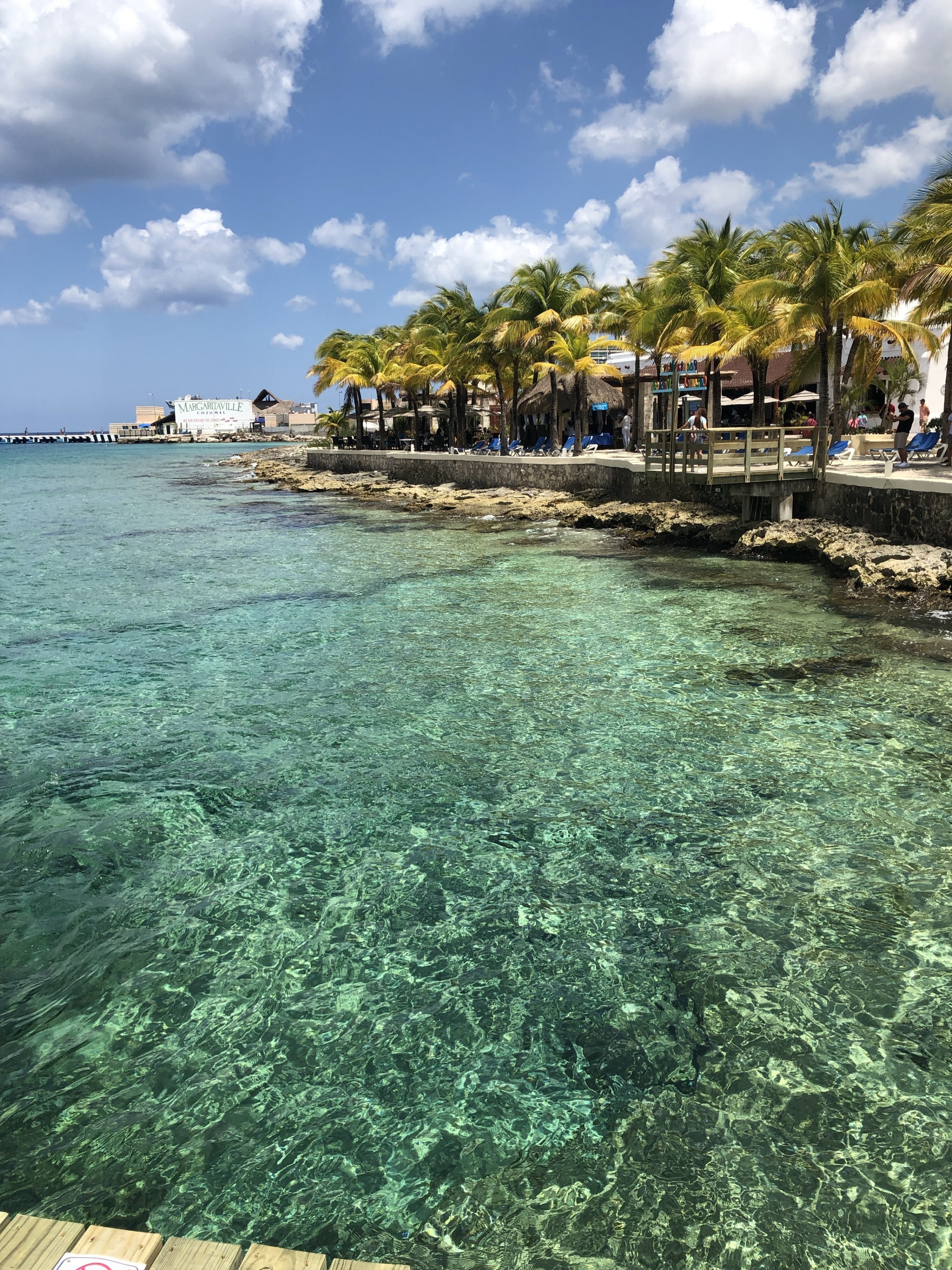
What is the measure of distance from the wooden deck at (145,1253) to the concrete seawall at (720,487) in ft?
50.1

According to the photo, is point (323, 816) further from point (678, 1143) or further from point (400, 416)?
point (400, 416)

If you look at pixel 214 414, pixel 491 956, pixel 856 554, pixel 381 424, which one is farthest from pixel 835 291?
pixel 214 414

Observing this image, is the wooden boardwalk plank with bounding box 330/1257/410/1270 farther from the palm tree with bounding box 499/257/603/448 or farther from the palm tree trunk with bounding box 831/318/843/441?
the palm tree with bounding box 499/257/603/448

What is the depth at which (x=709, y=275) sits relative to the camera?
26.9 meters

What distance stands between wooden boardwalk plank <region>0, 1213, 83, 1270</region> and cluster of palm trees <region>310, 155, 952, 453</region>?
1919 centimetres

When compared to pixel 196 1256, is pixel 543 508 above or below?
above

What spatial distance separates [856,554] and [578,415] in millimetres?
19412

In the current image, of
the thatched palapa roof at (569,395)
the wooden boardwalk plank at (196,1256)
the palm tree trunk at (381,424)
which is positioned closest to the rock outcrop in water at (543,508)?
the palm tree trunk at (381,424)

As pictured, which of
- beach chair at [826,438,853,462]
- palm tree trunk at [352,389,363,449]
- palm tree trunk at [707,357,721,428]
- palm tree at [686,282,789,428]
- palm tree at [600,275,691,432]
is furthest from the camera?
palm tree trunk at [352,389,363,449]

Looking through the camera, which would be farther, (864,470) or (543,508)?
(543,508)

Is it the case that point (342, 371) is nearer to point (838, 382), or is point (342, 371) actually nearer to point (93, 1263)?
point (838, 382)

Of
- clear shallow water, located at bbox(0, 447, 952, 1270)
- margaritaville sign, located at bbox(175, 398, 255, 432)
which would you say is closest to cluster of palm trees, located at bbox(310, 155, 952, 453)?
clear shallow water, located at bbox(0, 447, 952, 1270)

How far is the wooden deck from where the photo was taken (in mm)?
2354

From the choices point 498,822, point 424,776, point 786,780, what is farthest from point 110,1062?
point 786,780
